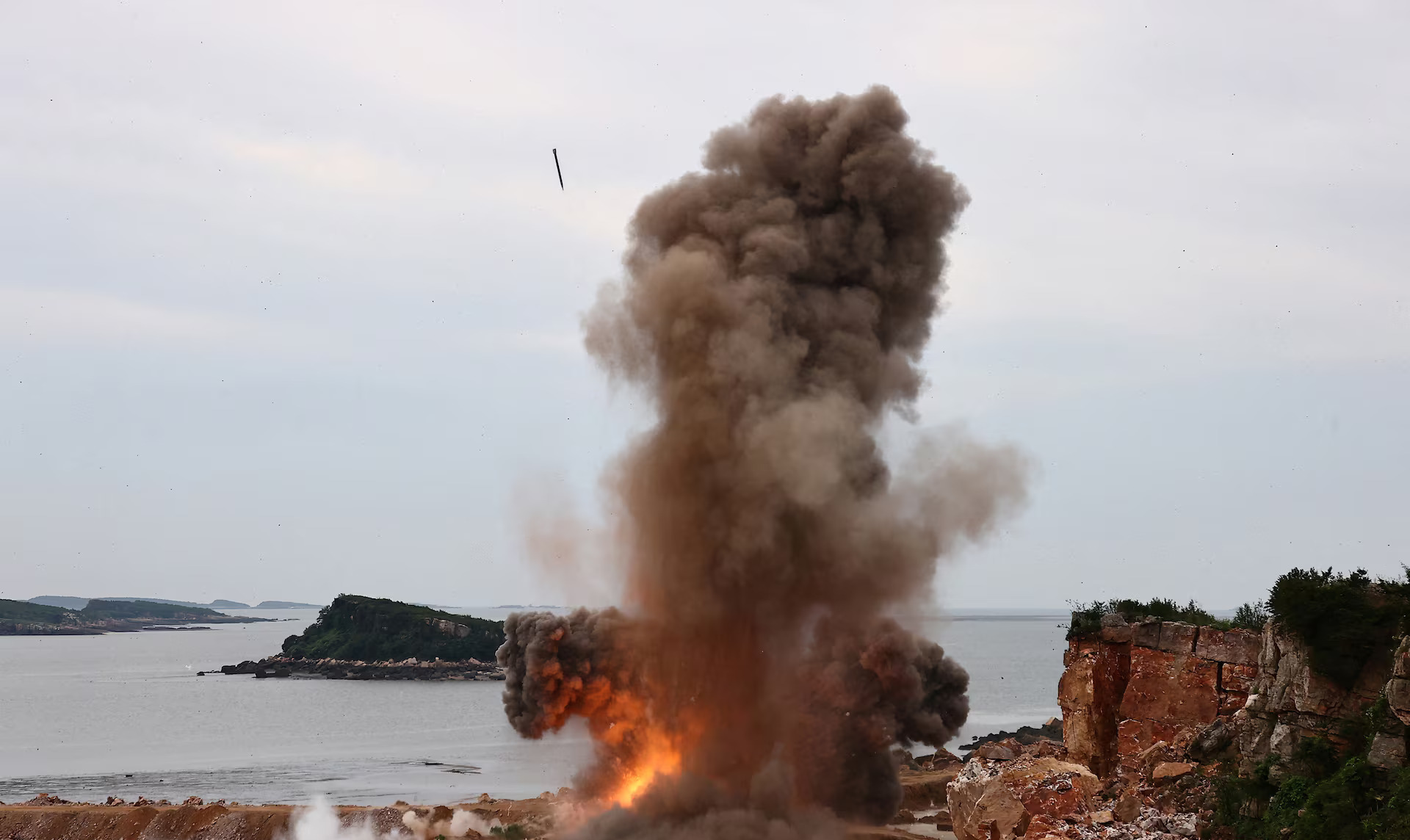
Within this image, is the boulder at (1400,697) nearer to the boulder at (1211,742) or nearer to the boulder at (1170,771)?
the boulder at (1211,742)

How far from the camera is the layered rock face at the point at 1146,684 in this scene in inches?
1521

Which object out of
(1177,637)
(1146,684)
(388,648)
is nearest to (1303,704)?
(1177,637)

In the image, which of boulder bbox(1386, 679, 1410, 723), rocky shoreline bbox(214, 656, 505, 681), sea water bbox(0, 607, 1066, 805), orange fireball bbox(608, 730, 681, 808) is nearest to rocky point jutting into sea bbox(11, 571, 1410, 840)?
boulder bbox(1386, 679, 1410, 723)

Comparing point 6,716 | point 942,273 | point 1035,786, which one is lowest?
point 6,716

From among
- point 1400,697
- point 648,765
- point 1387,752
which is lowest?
point 648,765

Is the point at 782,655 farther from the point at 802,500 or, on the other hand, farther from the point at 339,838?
the point at 339,838

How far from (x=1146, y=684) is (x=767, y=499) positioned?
1326 cm

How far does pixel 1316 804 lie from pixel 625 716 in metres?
24.3

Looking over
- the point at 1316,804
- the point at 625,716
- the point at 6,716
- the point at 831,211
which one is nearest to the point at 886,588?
the point at 625,716

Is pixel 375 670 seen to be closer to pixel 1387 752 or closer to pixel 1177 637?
pixel 1177 637

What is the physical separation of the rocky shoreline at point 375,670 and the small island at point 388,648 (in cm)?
10

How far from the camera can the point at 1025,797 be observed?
3672 cm

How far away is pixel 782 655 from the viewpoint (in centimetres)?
4681

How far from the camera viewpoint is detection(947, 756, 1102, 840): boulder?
35969 millimetres
